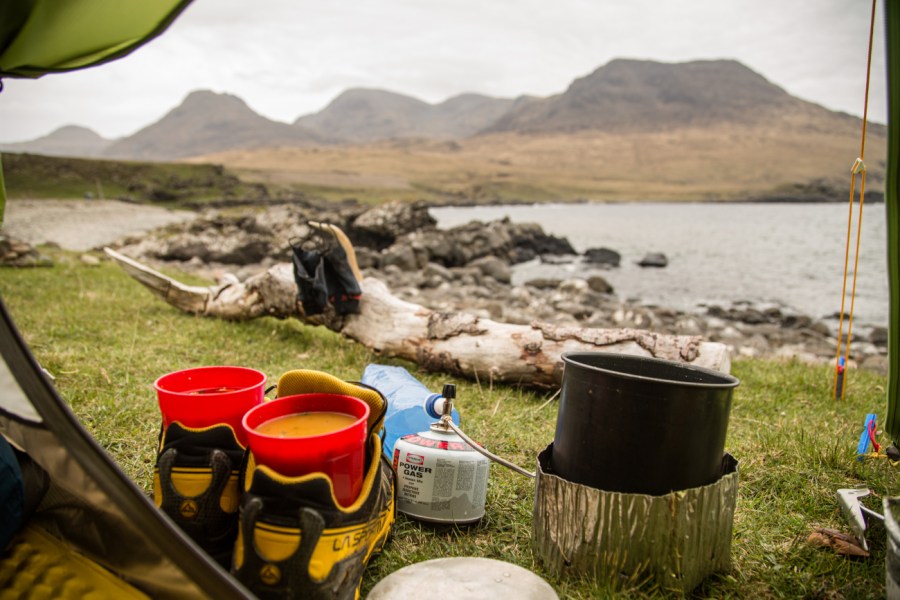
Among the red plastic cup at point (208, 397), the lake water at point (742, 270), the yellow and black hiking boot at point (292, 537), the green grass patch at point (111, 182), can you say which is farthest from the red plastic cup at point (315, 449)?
the green grass patch at point (111, 182)

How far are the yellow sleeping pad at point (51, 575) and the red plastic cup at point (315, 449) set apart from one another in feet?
2.19

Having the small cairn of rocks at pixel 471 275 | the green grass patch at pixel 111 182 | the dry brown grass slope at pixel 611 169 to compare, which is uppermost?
the dry brown grass slope at pixel 611 169

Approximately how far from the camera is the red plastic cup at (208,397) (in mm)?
2074

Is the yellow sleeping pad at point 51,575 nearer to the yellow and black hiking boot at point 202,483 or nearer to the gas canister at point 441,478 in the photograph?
the yellow and black hiking boot at point 202,483

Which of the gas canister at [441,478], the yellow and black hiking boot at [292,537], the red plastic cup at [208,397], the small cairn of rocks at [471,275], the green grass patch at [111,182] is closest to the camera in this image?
the yellow and black hiking boot at [292,537]

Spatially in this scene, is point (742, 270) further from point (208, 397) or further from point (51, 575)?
point (51, 575)

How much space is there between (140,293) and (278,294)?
3.79 metres

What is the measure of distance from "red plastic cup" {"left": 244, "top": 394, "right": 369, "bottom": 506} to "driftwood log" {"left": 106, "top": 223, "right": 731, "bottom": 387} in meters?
2.98

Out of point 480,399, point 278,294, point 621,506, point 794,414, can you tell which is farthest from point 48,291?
point 794,414

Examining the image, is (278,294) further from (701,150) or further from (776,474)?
(701,150)

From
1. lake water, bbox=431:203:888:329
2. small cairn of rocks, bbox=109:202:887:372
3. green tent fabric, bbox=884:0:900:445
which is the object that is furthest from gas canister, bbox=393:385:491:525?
lake water, bbox=431:203:888:329

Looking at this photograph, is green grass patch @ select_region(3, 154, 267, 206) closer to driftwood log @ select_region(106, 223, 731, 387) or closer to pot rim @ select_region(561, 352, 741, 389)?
driftwood log @ select_region(106, 223, 731, 387)

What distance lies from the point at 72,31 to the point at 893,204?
325 centimetres

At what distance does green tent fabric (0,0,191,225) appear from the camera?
2.15m
